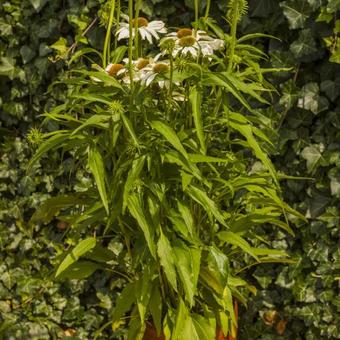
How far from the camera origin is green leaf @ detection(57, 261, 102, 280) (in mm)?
2420

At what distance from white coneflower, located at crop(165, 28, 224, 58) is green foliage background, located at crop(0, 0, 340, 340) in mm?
574

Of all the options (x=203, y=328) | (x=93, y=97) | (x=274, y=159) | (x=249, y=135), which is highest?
(x=93, y=97)

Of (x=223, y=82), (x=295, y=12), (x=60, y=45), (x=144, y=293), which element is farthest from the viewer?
(x=60, y=45)

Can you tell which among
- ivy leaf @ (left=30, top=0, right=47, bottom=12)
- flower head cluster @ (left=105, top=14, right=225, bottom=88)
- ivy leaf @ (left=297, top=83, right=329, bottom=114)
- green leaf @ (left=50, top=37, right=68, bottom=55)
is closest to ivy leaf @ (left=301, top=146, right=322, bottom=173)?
ivy leaf @ (left=297, top=83, right=329, bottom=114)

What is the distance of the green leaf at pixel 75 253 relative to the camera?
2253mm

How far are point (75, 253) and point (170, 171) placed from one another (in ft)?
1.47

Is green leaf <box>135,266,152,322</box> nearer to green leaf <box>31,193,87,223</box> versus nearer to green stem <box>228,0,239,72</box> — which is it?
green leaf <box>31,193,87,223</box>

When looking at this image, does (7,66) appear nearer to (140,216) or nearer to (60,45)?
(60,45)

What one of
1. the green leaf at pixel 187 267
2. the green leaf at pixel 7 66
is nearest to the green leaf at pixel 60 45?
the green leaf at pixel 7 66

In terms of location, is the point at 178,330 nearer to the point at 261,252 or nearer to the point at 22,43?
the point at 261,252

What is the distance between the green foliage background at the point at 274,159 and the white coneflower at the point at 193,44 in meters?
0.57

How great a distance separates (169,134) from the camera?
200cm

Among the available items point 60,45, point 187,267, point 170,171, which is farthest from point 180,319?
point 60,45

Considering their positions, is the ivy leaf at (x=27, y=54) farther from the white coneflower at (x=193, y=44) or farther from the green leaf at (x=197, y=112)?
the green leaf at (x=197, y=112)
